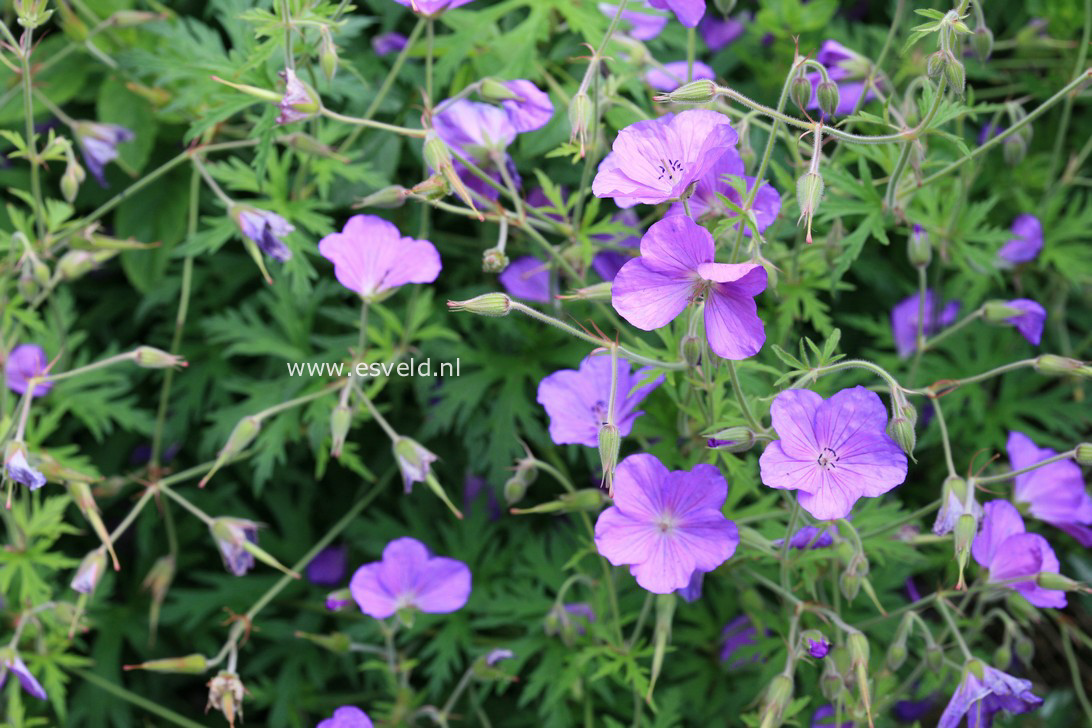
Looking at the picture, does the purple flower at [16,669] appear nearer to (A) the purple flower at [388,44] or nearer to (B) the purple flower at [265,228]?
(B) the purple flower at [265,228]

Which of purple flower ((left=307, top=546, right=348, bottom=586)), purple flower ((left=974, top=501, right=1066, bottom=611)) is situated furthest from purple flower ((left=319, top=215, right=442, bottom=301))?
purple flower ((left=974, top=501, right=1066, bottom=611))

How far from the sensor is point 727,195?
1280 mm

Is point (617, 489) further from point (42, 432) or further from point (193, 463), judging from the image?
point (193, 463)

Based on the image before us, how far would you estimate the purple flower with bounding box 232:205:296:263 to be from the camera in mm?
1479

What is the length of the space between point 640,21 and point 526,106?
459 millimetres

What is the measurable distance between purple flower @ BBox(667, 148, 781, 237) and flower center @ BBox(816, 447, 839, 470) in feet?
0.95

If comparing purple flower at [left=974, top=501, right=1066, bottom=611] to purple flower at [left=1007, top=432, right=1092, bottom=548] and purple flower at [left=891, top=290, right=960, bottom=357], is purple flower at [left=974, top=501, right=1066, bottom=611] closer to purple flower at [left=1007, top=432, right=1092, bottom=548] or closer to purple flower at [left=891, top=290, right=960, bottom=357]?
purple flower at [left=1007, top=432, right=1092, bottom=548]

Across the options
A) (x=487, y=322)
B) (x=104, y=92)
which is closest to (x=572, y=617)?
(x=487, y=322)

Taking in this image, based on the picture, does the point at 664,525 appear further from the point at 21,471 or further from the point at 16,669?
the point at 16,669

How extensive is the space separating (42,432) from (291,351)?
1.40 feet

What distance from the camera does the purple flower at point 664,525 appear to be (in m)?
1.18

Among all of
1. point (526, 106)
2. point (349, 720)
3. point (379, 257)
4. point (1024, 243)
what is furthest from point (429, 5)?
point (1024, 243)

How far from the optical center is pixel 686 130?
3.67 feet

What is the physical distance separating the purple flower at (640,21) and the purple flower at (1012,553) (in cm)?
97
